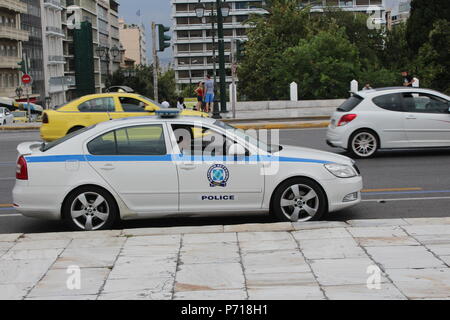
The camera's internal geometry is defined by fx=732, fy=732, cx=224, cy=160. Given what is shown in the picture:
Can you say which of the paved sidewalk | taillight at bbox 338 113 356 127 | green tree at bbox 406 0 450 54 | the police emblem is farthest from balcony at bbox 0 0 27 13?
the paved sidewalk

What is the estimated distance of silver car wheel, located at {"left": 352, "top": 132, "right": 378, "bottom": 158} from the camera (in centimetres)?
1531

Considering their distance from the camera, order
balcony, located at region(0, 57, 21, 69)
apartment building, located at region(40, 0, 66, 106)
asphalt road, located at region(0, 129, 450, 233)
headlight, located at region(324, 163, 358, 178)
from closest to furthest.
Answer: headlight, located at region(324, 163, 358, 178)
asphalt road, located at region(0, 129, 450, 233)
balcony, located at region(0, 57, 21, 69)
apartment building, located at region(40, 0, 66, 106)

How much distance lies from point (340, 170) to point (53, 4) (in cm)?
9976

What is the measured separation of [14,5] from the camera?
78.1m

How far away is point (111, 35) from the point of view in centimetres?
15962

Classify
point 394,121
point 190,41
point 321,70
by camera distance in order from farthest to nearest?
1. point 190,41
2. point 321,70
3. point 394,121

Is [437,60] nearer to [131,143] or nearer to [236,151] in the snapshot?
[236,151]

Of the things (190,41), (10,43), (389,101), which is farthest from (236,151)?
(190,41)

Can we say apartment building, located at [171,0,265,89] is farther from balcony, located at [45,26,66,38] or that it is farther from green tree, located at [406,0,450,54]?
green tree, located at [406,0,450,54]

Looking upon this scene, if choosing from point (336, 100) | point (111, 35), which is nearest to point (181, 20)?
point (111, 35)

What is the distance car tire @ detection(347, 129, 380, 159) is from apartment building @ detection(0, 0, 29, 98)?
6217 centimetres

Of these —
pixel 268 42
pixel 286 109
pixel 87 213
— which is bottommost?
pixel 87 213

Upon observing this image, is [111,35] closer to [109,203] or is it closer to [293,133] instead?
[293,133]
